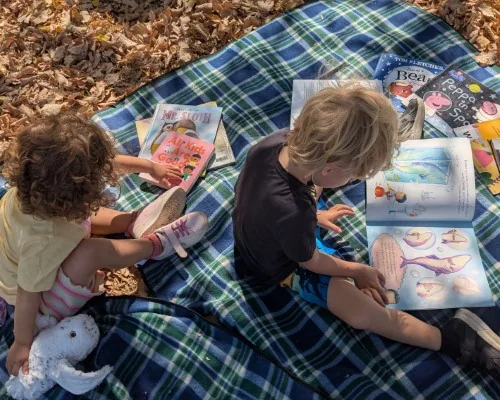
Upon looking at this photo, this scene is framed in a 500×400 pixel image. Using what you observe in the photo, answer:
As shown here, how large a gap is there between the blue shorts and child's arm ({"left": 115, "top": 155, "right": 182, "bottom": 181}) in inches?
25.5

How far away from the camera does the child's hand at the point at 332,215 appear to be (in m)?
1.89

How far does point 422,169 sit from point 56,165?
4.30 feet

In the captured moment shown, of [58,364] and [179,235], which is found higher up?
[179,235]

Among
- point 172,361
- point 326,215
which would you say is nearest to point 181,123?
point 326,215

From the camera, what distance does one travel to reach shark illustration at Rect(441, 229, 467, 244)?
188 cm

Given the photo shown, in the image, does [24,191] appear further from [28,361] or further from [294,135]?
[294,135]

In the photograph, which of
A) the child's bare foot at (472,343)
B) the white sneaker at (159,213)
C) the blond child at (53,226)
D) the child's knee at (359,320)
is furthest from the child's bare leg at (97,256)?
the child's bare foot at (472,343)

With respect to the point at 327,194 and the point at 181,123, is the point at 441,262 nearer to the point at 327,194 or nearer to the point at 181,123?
the point at 327,194

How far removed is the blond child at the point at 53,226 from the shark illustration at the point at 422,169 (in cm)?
100

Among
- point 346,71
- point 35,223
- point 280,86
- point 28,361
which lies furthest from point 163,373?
point 346,71

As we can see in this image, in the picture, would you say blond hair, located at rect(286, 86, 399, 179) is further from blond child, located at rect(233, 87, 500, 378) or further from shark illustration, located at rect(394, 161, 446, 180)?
shark illustration, located at rect(394, 161, 446, 180)

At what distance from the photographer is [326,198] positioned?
204cm

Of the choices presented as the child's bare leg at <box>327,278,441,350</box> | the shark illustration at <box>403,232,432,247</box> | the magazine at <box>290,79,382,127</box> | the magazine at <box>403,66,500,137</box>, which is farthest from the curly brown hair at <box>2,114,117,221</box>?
the magazine at <box>403,66,500,137</box>

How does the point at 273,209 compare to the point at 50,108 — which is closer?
the point at 273,209
